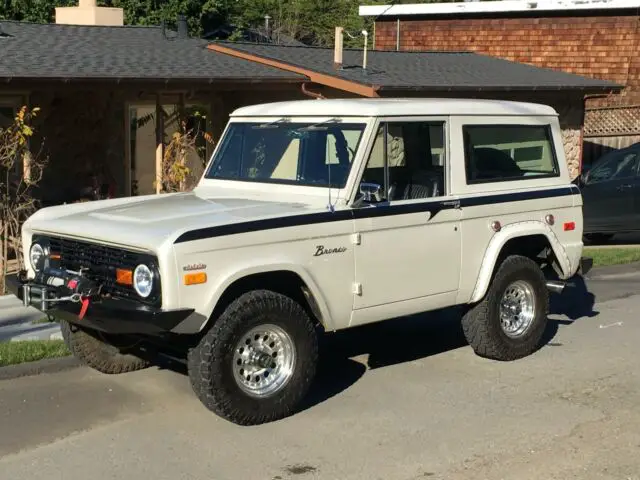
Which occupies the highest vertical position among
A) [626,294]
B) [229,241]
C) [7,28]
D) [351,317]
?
[7,28]

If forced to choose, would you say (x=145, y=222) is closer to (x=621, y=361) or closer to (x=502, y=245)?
(x=502, y=245)

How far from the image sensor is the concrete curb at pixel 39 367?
7.20 m

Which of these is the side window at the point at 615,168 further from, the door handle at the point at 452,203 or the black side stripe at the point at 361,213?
the door handle at the point at 452,203

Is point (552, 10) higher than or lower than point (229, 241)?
higher

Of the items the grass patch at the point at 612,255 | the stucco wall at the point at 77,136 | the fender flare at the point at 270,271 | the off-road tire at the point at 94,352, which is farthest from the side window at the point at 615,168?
the off-road tire at the point at 94,352

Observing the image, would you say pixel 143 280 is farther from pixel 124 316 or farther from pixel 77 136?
pixel 77 136

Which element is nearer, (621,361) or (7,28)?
(621,361)

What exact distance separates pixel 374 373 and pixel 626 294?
481cm

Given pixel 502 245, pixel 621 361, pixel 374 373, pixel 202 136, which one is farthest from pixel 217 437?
pixel 202 136

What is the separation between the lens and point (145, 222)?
6.11 meters

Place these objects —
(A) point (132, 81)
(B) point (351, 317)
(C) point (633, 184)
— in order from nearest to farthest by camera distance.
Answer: (B) point (351, 317) < (A) point (132, 81) < (C) point (633, 184)

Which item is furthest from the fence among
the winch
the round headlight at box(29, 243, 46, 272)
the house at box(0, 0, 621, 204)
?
the winch

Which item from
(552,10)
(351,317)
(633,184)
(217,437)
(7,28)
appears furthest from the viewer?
(552,10)

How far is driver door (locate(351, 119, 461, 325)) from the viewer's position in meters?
6.70
